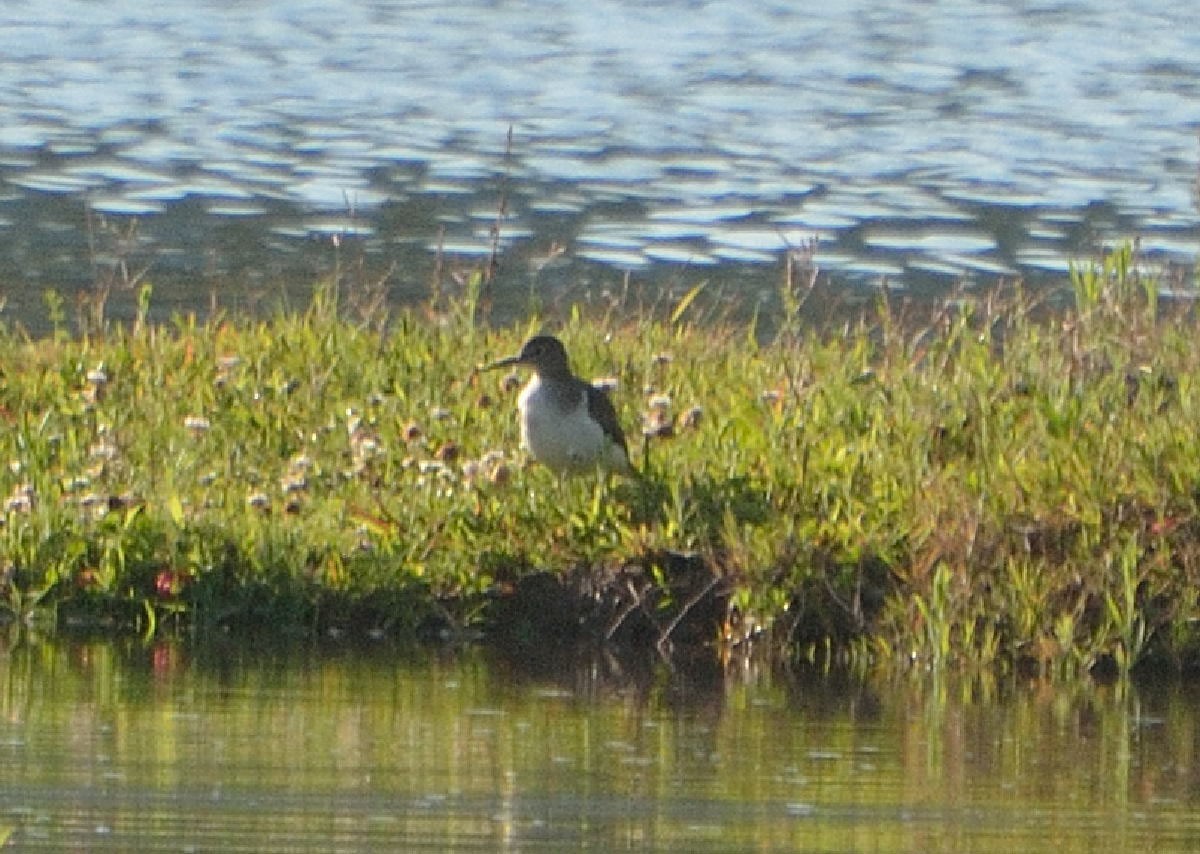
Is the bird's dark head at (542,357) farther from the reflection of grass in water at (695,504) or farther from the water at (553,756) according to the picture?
the water at (553,756)

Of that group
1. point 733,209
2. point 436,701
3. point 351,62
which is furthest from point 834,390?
point 351,62

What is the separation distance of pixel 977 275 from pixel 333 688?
7.94 meters

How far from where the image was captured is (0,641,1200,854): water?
212 inches

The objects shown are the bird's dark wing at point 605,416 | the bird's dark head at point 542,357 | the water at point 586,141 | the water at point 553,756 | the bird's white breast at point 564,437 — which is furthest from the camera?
the water at point 586,141

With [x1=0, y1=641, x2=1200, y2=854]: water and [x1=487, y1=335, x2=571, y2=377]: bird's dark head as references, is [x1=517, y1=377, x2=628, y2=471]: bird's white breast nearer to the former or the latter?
[x1=487, y1=335, x2=571, y2=377]: bird's dark head

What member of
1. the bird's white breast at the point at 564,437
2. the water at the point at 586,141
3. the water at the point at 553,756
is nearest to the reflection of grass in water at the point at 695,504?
the bird's white breast at the point at 564,437

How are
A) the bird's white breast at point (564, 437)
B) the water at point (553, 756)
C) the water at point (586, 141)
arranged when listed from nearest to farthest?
the water at point (553, 756) → the bird's white breast at point (564, 437) → the water at point (586, 141)

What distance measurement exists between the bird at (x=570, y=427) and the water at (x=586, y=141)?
7.29 feet

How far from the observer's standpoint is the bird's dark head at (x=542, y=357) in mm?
8320

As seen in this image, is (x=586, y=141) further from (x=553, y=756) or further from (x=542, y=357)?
(x=553, y=756)

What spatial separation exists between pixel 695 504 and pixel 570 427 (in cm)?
43

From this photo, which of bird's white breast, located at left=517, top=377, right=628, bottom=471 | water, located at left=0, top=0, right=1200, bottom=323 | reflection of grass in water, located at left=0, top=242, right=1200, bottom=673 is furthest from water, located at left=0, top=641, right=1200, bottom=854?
water, located at left=0, top=0, right=1200, bottom=323

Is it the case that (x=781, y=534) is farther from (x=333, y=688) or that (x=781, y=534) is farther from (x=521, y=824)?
(x=521, y=824)

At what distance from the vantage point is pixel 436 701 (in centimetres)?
673
